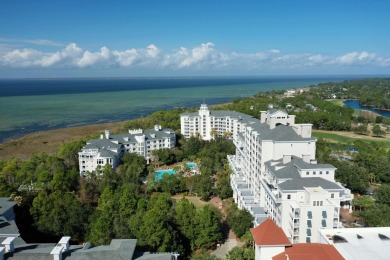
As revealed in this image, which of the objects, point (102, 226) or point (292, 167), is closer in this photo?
point (102, 226)

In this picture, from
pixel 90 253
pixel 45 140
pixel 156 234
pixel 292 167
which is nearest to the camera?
pixel 90 253

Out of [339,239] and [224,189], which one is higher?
[339,239]

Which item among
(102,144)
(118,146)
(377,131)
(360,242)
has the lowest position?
(377,131)

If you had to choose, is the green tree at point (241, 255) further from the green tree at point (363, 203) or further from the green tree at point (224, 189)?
the green tree at point (363, 203)

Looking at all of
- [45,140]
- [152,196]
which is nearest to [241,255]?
[152,196]

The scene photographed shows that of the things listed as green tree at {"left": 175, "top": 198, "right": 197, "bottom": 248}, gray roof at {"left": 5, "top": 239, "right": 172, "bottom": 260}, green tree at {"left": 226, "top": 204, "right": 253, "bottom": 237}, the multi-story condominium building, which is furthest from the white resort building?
the multi-story condominium building

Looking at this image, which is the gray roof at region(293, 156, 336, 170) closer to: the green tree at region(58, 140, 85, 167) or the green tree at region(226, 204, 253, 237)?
the green tree at region(226, 204, 253, 237)

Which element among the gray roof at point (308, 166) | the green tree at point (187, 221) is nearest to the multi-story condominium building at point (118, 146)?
the green tree at point (187, 221)

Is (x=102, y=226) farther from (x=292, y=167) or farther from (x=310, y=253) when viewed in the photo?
(x=292, y=167)
